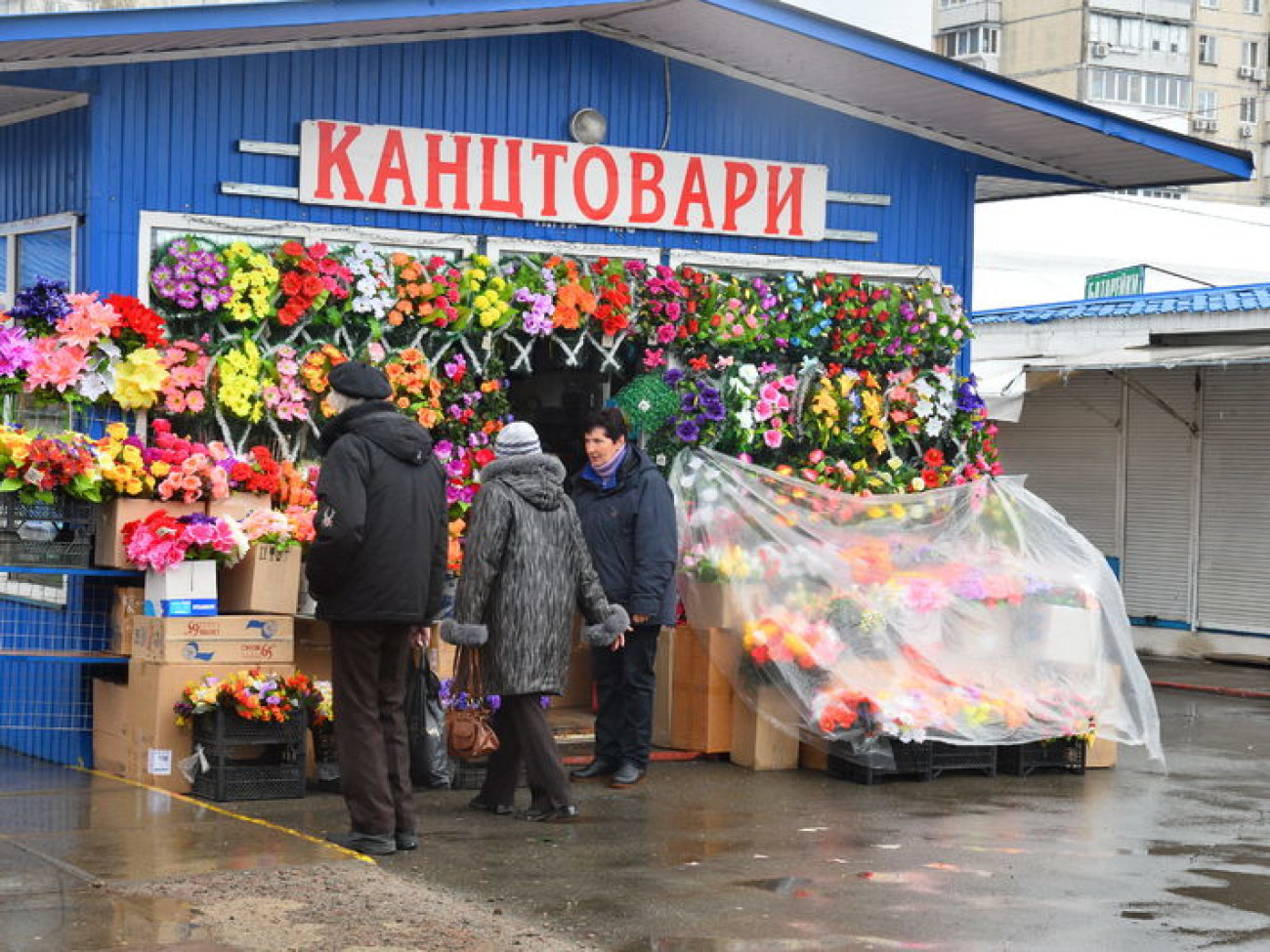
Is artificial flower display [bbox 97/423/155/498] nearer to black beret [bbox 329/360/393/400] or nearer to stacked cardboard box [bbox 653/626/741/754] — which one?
black beret [bbox 329/360/393/400]

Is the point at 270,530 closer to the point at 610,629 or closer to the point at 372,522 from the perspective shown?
the point at 610,629

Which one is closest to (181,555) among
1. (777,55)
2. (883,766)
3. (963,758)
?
(883,766)

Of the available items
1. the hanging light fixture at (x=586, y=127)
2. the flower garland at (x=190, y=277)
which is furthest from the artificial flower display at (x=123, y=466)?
the hanging light fixture at (x=586, y=127)

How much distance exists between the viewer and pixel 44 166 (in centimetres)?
1148

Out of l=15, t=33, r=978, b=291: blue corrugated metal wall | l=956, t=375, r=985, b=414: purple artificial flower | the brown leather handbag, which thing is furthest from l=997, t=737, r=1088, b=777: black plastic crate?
l=15, t=33, r=978, b=291: blue corrugated metal wall

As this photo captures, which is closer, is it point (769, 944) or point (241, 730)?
point (769, 944)

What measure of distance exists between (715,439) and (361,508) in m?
4.35

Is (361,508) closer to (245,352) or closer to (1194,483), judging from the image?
(245,352)

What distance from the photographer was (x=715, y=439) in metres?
12.4

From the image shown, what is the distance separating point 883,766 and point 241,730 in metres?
3.49

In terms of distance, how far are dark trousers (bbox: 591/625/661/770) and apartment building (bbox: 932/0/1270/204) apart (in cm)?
7392

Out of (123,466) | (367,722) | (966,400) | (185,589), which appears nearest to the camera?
(367,722)

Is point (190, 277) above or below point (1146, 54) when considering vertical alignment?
below

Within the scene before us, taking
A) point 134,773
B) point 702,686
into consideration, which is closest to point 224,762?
point 134,773
